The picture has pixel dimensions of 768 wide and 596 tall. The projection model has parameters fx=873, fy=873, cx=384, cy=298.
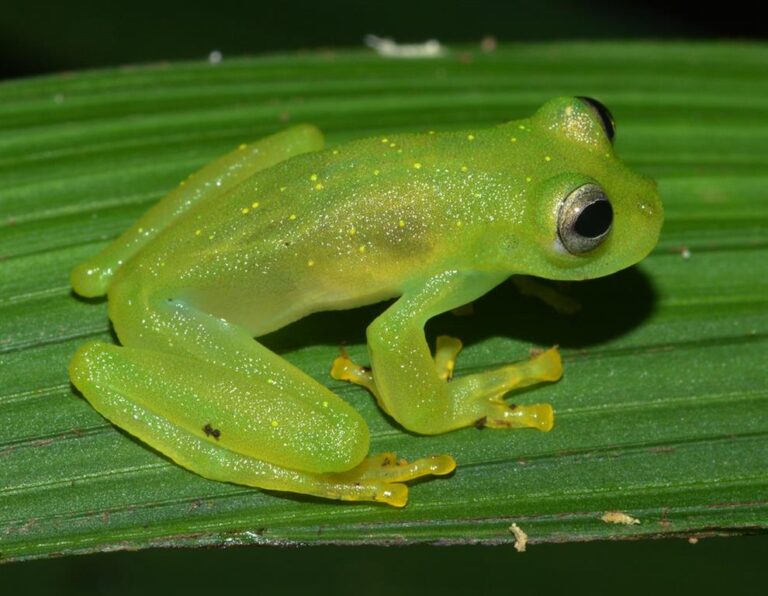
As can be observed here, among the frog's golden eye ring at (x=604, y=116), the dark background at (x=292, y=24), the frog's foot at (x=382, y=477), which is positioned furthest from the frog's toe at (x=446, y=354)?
the dark background at (x=292, y=24)

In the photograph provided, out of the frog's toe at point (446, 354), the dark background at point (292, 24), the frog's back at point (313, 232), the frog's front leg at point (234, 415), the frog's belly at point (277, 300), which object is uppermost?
the dark background at point (292, 24)

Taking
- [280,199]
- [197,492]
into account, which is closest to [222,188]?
[280,199]

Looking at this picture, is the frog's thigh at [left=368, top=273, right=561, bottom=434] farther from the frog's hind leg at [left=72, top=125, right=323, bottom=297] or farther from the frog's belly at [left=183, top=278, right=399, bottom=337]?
the frog's hind leg at [left=72, top=125, right=323, bottom=297]

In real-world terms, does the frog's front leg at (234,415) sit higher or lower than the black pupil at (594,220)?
lower

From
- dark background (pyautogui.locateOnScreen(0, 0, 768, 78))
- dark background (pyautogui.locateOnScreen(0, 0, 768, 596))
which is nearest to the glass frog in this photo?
dark background (pyautogui.locateOnScreen(0, 0, 768, 596))

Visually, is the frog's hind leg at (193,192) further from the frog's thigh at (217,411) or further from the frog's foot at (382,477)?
the frog's foot at (382,477)

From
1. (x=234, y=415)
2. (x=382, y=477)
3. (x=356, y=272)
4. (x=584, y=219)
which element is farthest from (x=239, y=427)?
(x=584, y=219)
